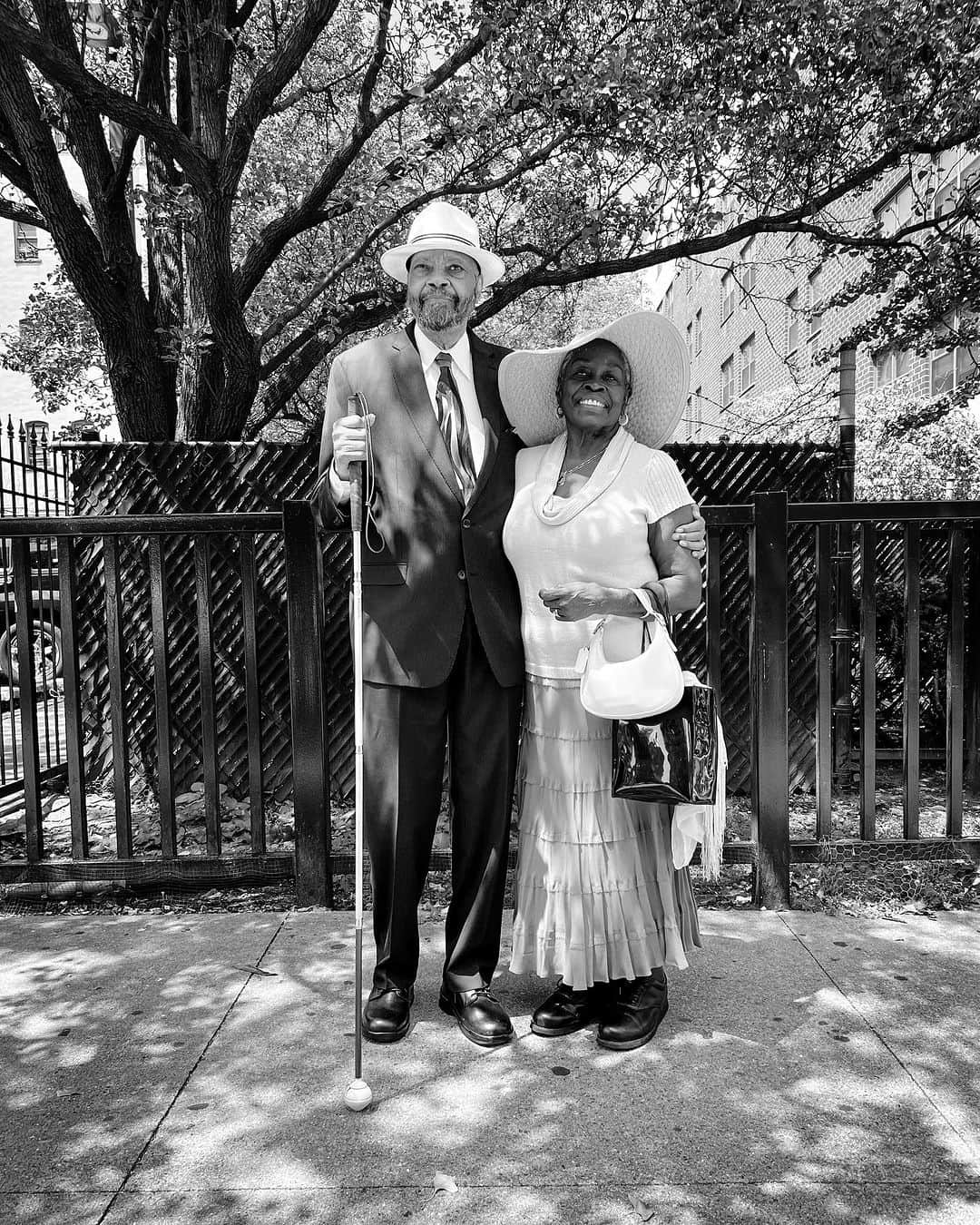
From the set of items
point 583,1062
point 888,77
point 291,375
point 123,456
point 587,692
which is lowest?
point 583,1062

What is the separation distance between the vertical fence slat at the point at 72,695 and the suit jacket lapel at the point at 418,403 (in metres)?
1.85

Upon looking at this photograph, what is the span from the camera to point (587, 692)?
2.69 metres

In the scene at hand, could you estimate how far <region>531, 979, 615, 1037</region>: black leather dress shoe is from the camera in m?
2.89

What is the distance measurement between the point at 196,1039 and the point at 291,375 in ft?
21.2

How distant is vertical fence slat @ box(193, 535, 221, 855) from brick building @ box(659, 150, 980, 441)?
11.7ft

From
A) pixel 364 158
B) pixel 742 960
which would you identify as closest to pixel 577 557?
pixel 742 960

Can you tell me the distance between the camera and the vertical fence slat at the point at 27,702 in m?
4.10

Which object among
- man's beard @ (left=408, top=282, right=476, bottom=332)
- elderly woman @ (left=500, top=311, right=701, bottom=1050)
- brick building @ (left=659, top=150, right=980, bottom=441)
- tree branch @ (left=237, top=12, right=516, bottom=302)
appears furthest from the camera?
brick building @ (left=659, top=150, right=980, bottom=441)

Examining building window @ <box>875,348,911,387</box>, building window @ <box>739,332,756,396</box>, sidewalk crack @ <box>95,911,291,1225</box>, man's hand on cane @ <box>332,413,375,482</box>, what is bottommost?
sidewalk crack @ <box>95,911,291,1225</box>

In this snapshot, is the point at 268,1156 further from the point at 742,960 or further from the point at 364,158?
the point at 364,158

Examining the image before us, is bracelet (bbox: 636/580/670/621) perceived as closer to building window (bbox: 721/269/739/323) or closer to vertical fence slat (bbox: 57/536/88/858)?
vertical fence slat (bbox: 57/536/88/858)

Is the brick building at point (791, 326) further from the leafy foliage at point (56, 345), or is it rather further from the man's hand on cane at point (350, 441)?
the leafy foliage at point (56, 345)

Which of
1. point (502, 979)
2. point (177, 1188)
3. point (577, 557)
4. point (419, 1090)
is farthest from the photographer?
point (502, 979)

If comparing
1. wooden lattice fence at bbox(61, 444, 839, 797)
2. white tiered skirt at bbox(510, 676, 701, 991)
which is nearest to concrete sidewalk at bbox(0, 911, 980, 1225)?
white tiered skirt at bbox(510, 676, 701, 991)
